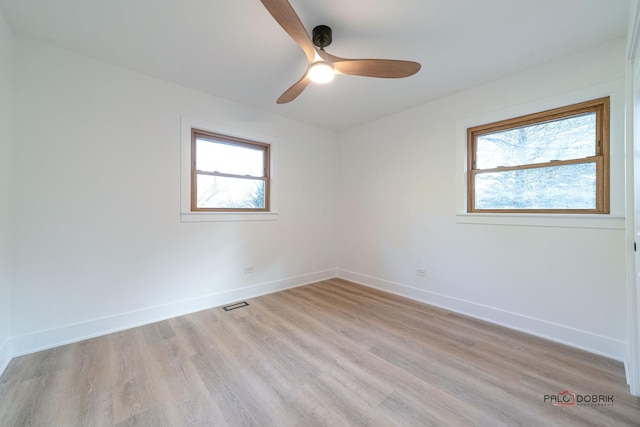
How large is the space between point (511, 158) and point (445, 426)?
253 cm

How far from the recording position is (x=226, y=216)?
313cm

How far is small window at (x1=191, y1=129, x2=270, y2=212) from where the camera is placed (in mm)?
2979

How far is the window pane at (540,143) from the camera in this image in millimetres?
2182

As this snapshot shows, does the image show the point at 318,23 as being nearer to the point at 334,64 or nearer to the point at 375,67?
the point at 334,64

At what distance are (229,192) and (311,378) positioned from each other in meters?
2.38

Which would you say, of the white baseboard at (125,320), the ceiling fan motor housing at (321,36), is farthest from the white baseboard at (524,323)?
the ceiling fan motor housing at (321,36)

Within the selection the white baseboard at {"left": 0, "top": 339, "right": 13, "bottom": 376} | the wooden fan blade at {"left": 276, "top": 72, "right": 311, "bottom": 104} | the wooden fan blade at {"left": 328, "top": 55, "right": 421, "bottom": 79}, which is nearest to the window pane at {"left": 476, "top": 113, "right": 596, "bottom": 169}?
the wooden fan blade at {"left": 328, "top": 55, "right": 421, "bottom": 79}

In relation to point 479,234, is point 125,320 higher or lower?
lower

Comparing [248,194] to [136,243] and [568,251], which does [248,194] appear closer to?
[136,243]

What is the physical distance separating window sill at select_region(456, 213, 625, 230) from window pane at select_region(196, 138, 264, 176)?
8.90 ft

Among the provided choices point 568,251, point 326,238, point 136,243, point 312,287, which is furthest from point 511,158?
point 136,243

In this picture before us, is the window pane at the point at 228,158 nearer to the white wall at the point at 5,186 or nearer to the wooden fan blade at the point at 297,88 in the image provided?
the wooden fan blade at the point at 297,88

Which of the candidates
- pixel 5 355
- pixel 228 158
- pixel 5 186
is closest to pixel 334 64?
pixel 228 158

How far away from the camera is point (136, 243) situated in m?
2.50
